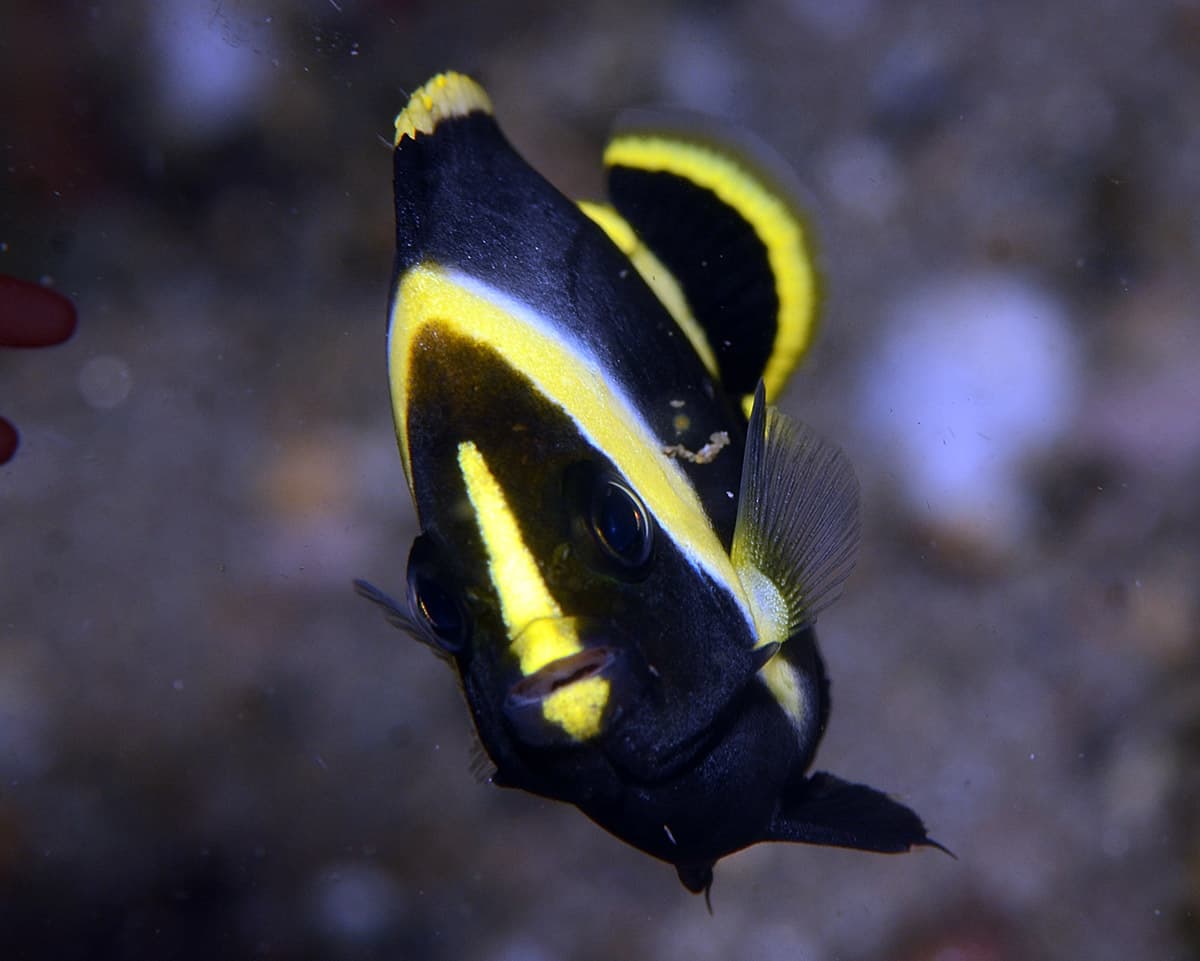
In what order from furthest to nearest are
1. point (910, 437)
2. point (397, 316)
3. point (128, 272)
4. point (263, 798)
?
point (128, 272) < point (263, 798) < point (910, 437) < point (397, 316)

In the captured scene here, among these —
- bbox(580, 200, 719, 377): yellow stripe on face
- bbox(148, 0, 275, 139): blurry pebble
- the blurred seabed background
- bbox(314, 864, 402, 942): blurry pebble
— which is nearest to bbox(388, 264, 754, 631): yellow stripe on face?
bbox(580, 200, 719, 377): yellow stripe on face

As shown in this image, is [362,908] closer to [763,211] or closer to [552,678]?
[552,678]

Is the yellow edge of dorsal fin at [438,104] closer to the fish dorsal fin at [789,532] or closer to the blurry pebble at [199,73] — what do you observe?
the fish dorsal fin at [789,532]

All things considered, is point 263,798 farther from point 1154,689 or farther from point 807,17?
point 807,17

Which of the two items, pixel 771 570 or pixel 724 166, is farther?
pixel 724 166

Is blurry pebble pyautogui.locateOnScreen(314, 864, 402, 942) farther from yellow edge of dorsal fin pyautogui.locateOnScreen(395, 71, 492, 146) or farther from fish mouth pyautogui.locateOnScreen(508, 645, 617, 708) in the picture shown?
yellow edge of dorsal fin pyautogui.locateOnScreen(395, 71, 492, 146)

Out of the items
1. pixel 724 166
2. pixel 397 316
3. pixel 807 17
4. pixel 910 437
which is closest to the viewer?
pixel 397 316

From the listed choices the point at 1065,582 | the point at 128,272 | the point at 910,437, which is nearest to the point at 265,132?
the point at 128,272

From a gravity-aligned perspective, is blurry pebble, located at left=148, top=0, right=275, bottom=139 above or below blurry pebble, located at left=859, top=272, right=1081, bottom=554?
below
